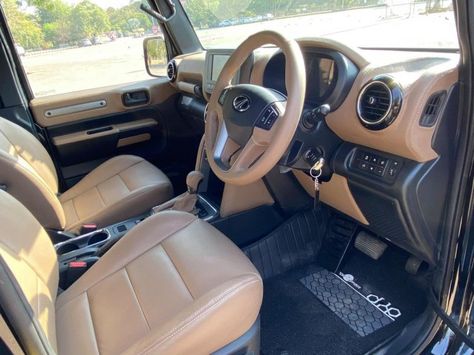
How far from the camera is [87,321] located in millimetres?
1099

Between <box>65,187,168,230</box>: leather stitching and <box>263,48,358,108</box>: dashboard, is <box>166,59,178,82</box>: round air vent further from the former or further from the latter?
<box>263,48,358,108</box>: dashboard

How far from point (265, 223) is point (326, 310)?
0.42 meters

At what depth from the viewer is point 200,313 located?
996mm

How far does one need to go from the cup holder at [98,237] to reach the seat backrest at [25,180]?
0.14 metres

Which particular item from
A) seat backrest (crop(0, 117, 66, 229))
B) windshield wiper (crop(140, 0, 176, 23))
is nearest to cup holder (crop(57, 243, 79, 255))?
seat backrest (crop(0, 117, 66, 229))

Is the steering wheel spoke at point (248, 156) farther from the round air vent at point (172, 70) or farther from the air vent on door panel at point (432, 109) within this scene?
the round air vent at point (172, 70)

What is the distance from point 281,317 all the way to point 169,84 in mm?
1639

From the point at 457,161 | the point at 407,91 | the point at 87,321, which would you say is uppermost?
the point at 407,91

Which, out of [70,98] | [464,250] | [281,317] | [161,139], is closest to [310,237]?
[281,317]

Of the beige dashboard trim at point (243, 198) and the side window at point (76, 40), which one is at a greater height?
the side window at point (76, 40)

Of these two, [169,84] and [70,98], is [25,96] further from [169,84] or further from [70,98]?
[169,84]

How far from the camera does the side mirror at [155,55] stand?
265cm

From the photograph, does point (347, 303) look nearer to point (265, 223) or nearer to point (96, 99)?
point (265, 223)

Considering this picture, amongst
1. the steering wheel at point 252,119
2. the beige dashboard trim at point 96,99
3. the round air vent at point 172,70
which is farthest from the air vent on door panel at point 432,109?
the beige dashboard trim at point 96,99
